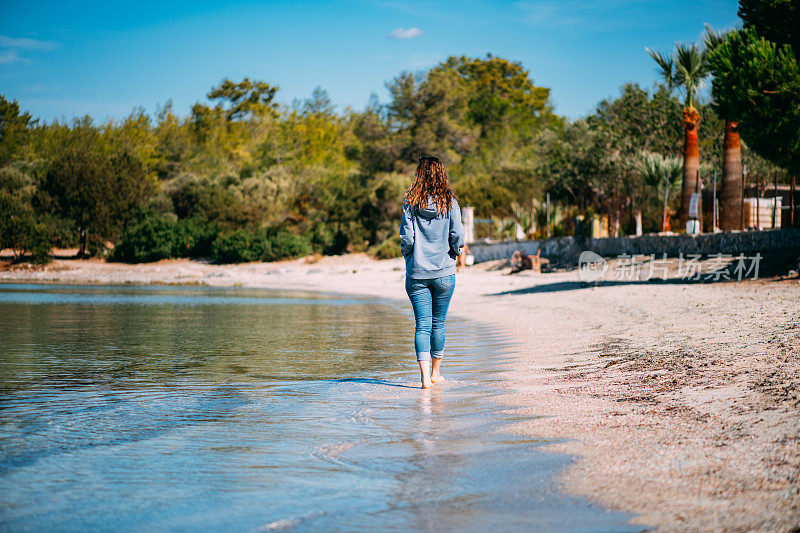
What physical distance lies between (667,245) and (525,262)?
20.2ft

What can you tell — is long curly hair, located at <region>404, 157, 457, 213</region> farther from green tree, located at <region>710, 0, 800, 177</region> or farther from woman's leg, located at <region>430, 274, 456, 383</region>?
green tree, located at <region>710, 0, 800, 177</region>

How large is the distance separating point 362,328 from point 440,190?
6.64 meters

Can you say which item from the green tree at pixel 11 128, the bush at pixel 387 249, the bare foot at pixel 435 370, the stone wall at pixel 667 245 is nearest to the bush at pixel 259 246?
the bush at pixel 387 249

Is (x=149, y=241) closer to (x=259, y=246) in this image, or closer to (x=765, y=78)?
(x=259, y=246)

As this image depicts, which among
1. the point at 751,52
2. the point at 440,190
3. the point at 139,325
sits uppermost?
the point at 751,52

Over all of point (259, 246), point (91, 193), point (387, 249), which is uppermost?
point (91, 193)

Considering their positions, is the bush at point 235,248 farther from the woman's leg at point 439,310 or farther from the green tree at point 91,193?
the woman's leg at point 439,310

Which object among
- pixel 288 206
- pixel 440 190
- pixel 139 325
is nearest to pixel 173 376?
pixel 440 190

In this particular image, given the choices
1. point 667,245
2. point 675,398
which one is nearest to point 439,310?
point 675,398

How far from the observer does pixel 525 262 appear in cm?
2572

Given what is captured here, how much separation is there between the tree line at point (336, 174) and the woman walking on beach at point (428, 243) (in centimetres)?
1643

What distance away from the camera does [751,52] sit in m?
→ 13.3

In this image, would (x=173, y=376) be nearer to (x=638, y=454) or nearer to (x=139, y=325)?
(x=638, y=454)

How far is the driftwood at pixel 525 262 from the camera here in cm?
2486
